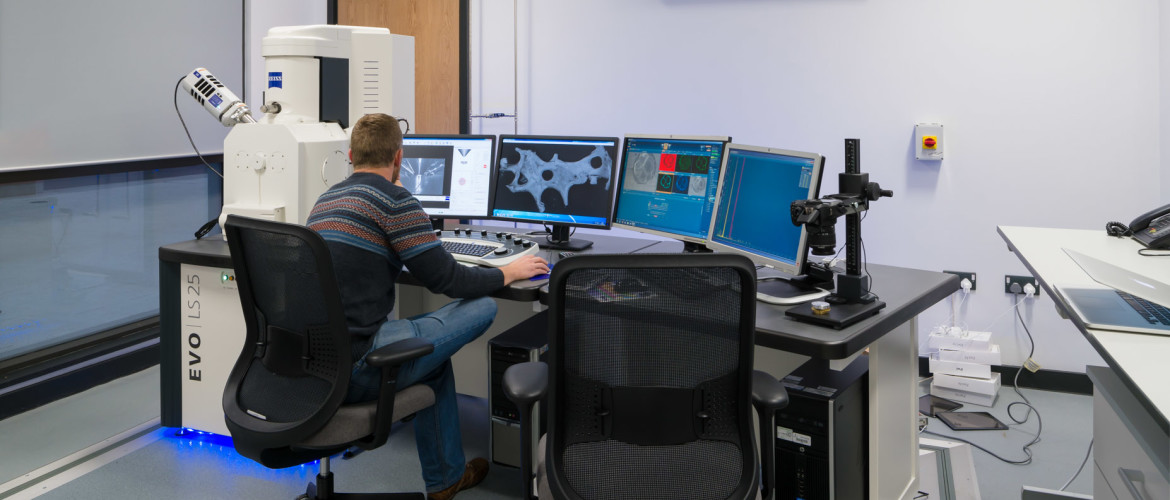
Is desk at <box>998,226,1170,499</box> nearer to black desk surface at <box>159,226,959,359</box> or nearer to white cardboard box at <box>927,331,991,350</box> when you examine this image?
black desk surface at <box>159,226,959,359</box>

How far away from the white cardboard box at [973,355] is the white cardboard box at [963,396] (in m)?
0.12

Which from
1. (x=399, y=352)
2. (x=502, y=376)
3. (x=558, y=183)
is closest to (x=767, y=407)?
(x=399, y=352)

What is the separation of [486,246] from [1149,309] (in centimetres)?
179

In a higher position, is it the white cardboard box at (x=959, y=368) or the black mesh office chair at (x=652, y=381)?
the black mesh office chair at (x=652, y=381)

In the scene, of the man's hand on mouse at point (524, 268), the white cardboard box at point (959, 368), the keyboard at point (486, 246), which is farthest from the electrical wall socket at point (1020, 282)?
the man's hand on mouse at point (524, 268)

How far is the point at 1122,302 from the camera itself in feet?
5.62

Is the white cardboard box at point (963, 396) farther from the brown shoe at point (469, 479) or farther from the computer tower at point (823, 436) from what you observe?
the brown shoe at point (469, 479)

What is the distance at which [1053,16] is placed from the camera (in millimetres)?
3236

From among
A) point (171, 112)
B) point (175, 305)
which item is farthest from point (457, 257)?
point (171, 112)

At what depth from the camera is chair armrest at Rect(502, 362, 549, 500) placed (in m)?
1.64

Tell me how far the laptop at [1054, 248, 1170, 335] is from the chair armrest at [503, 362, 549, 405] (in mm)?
1022

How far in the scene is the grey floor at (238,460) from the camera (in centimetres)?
262

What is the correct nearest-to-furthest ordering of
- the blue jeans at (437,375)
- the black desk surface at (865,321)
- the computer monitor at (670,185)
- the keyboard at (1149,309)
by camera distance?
the keyboard at (1149,309)
the black desk surface at (865,321)
the blue jeans at (437,375)
the computer monitor at (670,185)

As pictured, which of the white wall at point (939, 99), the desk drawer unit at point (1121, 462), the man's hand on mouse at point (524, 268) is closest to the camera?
the desk drawer unit at point (1121, 462)
